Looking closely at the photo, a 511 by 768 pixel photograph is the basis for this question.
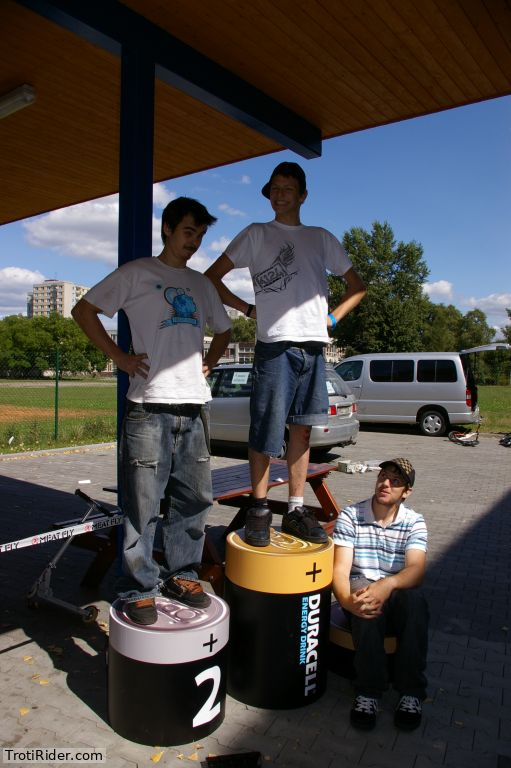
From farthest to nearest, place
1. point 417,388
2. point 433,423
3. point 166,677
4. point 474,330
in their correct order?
point 474,330 → point 417,388 → point 433,423 → point 166,677

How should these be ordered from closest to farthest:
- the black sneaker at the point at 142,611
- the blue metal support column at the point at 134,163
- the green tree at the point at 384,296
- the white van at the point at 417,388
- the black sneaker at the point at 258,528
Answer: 1. the black sneaker at the point at 142,611
2. the black sneaker at the point at 258,528
3. the blue metal support column at the point at 134,163
4. the white van at the point at 417,388
5. the green tree at the point at 384,296

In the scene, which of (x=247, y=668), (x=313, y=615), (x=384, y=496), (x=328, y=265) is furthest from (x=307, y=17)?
(x=247, y=668)

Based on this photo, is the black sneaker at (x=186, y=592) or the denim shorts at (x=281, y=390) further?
the denim shorts at (x=281, y=390)

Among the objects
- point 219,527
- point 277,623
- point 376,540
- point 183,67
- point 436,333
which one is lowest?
point 219,527

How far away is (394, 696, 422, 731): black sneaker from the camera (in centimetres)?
274

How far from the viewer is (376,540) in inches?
126

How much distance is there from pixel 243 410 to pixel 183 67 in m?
7.97

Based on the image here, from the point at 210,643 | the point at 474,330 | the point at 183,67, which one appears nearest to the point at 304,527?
the point at 210,643

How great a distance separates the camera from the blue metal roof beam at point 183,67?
3.56 metres

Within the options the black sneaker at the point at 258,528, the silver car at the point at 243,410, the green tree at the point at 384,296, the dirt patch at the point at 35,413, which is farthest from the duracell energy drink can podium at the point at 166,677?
the green tree at the point at 384,296

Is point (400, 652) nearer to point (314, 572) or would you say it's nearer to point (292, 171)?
point (314, 572)

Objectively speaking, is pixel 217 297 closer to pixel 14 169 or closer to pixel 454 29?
pixel 454 29

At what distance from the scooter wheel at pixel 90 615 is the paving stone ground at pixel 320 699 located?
7 cm

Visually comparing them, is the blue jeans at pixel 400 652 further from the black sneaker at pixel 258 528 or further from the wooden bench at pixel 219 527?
the wooden bench at pixel 219 527
